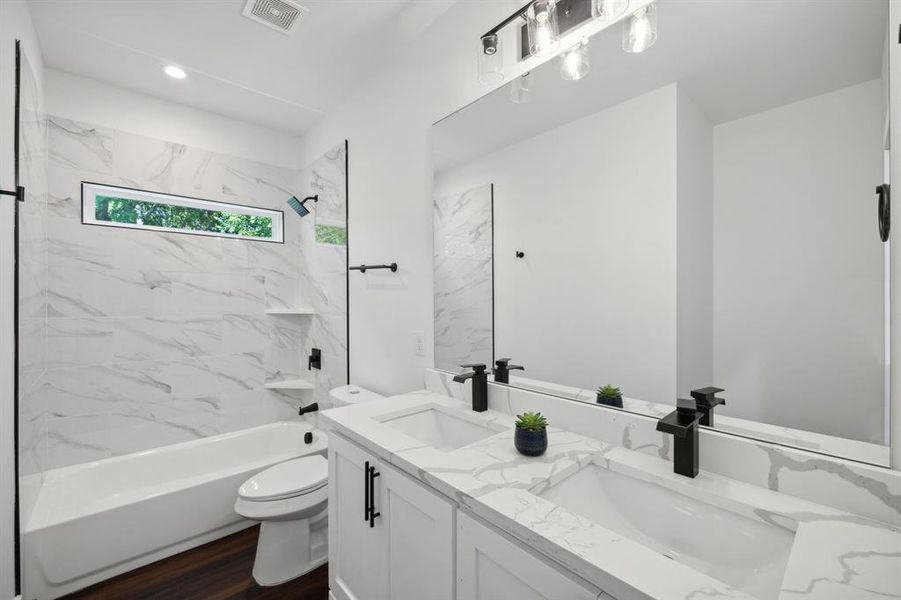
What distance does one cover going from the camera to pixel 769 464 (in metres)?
0.86

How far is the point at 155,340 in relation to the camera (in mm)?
2525

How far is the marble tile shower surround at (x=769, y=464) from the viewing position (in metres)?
0.74

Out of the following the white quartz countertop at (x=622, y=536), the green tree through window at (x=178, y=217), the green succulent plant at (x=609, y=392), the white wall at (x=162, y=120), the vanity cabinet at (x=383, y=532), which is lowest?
the vanity cabinet at (x=383, y=532)

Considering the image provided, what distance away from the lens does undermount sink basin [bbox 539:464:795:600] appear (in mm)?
739

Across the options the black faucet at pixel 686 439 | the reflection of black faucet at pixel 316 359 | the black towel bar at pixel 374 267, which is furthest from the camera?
the reflection of black faucet at pixel 316 359

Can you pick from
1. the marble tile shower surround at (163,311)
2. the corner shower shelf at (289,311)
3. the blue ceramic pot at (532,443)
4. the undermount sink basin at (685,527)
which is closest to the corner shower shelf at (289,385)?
the marble tile shower surround at (163,311)

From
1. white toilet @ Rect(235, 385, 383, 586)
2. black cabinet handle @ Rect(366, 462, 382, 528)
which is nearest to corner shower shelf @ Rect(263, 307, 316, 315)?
white toilet @ Rect(235, 385, 383, 586)

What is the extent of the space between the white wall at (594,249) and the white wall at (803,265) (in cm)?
14

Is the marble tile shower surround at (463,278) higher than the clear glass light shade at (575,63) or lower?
lower

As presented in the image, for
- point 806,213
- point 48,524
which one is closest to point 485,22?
point 806,213

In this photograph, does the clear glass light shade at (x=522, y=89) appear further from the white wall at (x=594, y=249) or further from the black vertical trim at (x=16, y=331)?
the black vertical trim at (x=16, y=331)

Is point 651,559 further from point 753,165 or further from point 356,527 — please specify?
point 356,527

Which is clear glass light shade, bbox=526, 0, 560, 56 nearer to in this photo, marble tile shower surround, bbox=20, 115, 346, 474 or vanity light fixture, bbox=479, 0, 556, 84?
vanity light fixture, bbox=479, 0, 556, 84

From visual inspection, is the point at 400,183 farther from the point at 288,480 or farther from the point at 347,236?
the point at 288,480
